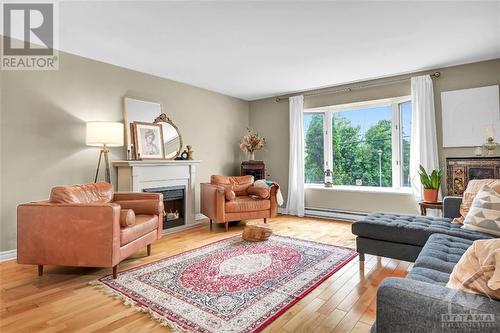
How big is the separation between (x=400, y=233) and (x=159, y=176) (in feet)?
10.6

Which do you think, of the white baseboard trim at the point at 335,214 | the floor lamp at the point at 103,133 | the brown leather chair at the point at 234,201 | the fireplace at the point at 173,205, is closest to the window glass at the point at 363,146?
the white baseboard trim at the point at 335,214

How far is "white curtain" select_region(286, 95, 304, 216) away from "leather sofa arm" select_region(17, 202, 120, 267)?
3.61m

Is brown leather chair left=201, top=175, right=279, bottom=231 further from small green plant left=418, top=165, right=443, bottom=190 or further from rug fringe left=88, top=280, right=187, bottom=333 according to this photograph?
small green plant left=418, top=165, right=443, bottom=190

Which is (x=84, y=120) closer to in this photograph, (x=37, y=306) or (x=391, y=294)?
(x=37, y=306)

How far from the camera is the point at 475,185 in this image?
259 cm

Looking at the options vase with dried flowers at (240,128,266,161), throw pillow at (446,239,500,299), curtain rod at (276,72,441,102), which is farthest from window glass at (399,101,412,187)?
throw pillow at (446,239,500,299)

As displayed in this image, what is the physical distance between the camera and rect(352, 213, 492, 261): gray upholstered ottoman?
233cm

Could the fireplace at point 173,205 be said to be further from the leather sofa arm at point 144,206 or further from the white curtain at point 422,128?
the white curtain at point 422,128

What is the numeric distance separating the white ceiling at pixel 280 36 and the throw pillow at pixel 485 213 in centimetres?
169

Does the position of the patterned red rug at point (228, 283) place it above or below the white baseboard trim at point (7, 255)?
below

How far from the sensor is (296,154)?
545cm

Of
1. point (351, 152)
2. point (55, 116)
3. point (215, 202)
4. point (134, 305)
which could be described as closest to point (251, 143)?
point (215, 202)

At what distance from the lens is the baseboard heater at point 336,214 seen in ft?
16.0

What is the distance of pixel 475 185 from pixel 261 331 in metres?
2.38
